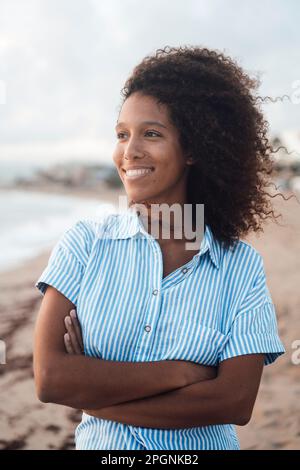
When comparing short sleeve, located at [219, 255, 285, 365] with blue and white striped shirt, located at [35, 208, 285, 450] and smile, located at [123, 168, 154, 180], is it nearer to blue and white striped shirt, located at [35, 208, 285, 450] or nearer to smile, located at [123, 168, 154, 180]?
blue and white striped shirt, located at [35, 208, 285, 450]

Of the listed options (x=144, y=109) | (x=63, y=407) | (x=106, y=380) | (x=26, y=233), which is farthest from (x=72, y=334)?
(x=26, y=233)

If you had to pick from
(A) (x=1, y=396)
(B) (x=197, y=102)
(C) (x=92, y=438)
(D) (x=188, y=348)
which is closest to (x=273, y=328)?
(D) (x=188, y=348)

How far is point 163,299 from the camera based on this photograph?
1903mm

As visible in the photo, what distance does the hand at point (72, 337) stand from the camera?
1864 millimetres

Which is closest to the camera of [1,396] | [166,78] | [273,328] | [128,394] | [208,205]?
[128,394]

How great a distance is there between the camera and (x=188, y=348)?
6.12 feet

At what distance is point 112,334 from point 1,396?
2.81 metres

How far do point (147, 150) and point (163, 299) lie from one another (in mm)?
539

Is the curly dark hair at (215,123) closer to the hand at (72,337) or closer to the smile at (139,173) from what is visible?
the smile at (139,173)

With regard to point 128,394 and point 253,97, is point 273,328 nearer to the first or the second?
point 128,394

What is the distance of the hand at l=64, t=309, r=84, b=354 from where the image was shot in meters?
1.86

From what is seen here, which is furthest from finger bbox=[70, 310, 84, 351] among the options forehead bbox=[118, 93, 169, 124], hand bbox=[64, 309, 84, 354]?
forehead bbox=[118, 93, 169, 124]

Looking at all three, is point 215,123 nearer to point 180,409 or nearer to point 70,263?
point 70,263

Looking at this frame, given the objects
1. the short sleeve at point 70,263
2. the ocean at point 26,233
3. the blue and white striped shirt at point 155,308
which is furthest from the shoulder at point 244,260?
the ocean at point 26,233
